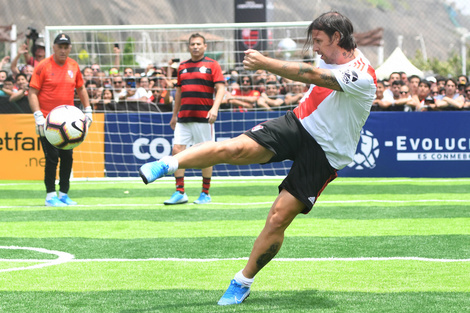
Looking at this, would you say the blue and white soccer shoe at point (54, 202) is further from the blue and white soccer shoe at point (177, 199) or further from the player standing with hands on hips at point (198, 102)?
the player standing with hands on hips at point (198, 102)

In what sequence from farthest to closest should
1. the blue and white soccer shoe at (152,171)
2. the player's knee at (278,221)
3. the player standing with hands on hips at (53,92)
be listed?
the player standing with hands on hips at (53,92), the player's knee at (278,221), the blue and white soccer shoe at (152,171)

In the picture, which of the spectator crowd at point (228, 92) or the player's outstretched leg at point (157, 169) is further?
the spectator crowd at point (228, 92)

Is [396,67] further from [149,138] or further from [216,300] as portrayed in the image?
[216,300]

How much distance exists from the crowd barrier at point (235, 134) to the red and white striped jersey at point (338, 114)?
9317mm

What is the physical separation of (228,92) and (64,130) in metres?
7.17

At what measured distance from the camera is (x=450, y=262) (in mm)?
5754

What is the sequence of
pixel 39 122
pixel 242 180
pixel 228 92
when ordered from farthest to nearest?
1. pixel 228 92
2. pixel 242 180
3. pixel 39 122

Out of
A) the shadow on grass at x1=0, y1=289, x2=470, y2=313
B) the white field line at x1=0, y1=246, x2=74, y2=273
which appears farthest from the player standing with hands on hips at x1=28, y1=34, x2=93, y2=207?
the shadow on grass at x1=0, y1=289, x2=470, y2=313

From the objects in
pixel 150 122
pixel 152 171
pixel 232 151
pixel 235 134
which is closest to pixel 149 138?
pixel 150 122

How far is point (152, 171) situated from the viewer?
13.7 feet

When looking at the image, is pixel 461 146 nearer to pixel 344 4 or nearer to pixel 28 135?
pixel 28 135

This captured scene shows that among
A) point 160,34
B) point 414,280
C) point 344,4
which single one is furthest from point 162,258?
point 344,4

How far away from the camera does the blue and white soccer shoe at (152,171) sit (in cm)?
411

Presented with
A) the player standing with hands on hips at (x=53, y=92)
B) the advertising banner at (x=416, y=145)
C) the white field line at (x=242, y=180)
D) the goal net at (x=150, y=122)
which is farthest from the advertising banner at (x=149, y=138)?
the player standing with hands on hips at (x=53, y=92)
